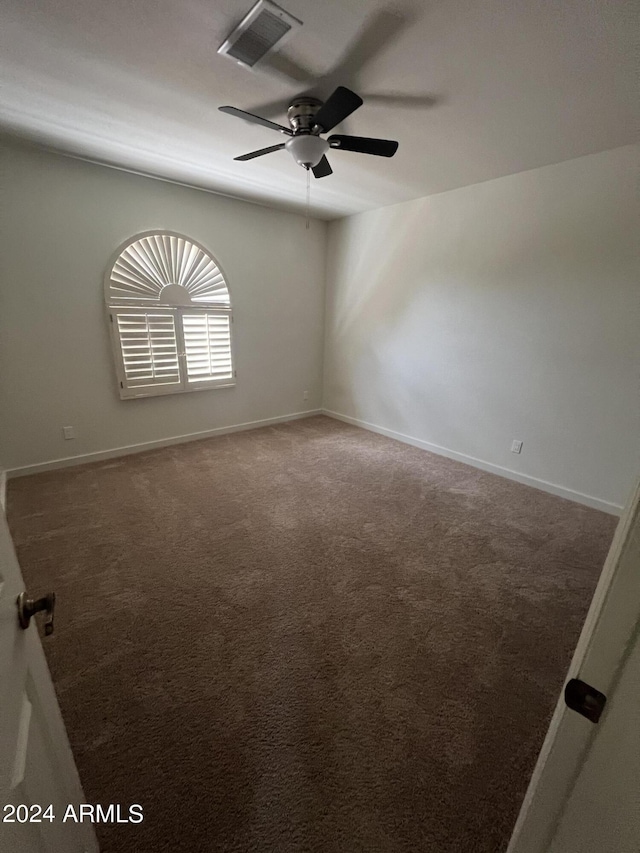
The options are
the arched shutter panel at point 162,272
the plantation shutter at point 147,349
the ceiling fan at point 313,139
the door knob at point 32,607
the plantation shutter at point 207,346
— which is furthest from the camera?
the plantation shutter at point 207,346

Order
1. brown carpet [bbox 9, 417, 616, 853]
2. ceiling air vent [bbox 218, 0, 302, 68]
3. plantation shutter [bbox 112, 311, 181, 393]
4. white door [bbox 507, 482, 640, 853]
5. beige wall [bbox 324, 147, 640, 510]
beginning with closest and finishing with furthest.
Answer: white door [bbox 507, 482, 640, 853] → brown carpet [bbox 9, 417, 616, 853] → ceiling air vent [bbox 218, 0, 302, 68] → beige wall [bbox 324, 147, 640, 510] → plantation shutter [bbox 112, 311, 181, 393]

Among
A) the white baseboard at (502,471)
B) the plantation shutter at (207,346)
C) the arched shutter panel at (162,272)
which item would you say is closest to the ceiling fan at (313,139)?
the arched shutter panel at (162,272)

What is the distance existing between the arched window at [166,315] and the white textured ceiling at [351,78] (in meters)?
0.82

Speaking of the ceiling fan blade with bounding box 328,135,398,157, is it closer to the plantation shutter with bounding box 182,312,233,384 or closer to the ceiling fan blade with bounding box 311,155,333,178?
the ceiling fan blade with bounding box 311,155,333,178

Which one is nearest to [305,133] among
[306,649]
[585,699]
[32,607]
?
[32,607]

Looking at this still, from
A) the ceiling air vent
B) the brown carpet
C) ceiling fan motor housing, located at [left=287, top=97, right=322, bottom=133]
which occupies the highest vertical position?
the ceiling air vent

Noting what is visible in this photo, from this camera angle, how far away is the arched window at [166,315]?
3256 millimetres

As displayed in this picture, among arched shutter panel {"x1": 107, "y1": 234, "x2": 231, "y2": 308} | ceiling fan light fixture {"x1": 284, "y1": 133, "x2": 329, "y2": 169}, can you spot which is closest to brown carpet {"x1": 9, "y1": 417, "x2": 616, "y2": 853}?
arched shutter panel {"x1": 107, "y1": 234, "x2": 231, "y2": 308}

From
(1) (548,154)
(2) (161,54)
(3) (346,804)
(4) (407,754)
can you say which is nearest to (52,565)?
(3) (346,804)

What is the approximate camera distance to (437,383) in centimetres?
377

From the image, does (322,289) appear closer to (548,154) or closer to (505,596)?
(548,154)

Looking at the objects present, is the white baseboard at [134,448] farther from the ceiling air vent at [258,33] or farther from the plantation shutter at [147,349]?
the ceiling air vent at [258,33]

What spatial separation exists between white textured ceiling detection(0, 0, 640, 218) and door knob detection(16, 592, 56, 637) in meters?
2.11

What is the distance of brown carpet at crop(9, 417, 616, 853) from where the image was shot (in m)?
1.09
